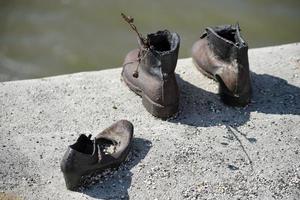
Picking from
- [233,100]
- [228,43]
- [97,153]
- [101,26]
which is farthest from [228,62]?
[101,26]

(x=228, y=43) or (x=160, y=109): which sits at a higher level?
(x=228, y=43)

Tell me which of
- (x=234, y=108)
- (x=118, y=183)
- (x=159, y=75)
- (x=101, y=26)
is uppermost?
(x=159, y=75)

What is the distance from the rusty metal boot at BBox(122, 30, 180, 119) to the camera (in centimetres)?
415

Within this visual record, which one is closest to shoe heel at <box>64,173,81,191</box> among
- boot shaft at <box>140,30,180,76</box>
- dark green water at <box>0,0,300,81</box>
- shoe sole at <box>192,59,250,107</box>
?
boot shaft at <box>140,30,180,76</box>

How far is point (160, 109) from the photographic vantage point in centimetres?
423

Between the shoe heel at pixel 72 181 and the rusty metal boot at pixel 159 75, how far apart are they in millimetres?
939

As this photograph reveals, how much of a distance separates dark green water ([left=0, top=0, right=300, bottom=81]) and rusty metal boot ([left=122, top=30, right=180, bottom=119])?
145 cm

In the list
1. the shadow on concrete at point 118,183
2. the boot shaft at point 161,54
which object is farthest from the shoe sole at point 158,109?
the shadow on concrete at point 118,183

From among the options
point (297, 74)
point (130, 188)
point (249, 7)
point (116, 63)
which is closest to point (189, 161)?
point (130, 188)

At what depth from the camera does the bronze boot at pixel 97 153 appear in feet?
11.7

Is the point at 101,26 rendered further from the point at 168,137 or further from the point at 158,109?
the point at 168,137

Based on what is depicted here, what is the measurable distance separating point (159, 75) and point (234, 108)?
0.74 meters

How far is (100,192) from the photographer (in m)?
3.68

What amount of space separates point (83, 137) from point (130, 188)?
486 millimetres
